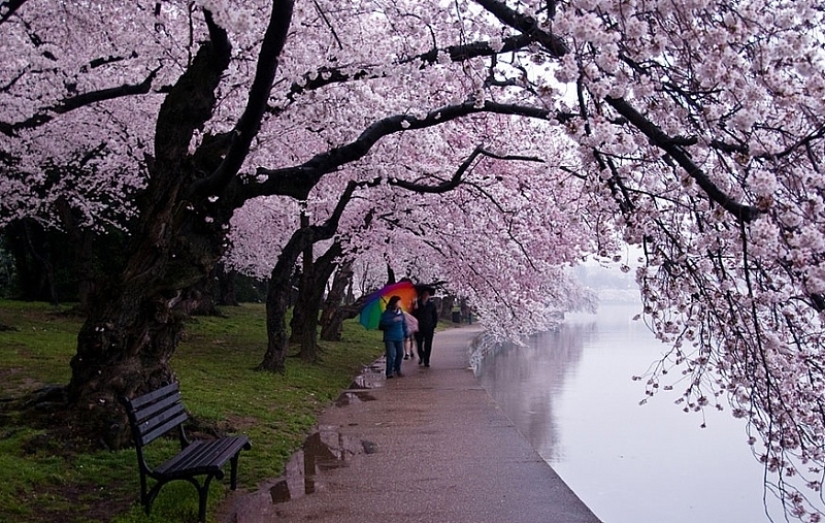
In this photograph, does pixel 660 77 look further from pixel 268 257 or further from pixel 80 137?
pixel 268 257

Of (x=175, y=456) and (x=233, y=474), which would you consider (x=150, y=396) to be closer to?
(x=175, y=456)

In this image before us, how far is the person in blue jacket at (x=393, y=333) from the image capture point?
16.1 meters

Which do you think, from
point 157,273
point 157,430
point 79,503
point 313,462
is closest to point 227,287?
point 157,273

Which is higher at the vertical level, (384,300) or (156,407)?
(384,300)

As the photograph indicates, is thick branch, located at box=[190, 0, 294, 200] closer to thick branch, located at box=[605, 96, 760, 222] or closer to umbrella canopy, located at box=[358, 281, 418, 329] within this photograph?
thick branch, located at box=[605, 96, 760, 222]

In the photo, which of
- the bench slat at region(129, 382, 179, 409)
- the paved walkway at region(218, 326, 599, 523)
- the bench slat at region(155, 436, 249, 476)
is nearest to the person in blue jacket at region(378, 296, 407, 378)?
the paved walkway at region(218, 326, 599, 523)

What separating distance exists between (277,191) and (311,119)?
400cm

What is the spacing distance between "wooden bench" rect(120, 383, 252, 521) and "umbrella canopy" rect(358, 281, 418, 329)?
1313 centimetres

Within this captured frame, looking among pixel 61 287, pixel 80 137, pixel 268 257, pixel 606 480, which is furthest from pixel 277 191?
pixel 268 257

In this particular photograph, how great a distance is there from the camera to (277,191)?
8570mm

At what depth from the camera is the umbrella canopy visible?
20.7m

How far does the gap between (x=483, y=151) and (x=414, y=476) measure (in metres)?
5.29

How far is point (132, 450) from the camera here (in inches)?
306

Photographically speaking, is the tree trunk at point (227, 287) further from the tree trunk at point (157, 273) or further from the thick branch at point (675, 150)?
the thick branch at point (675, 150)
